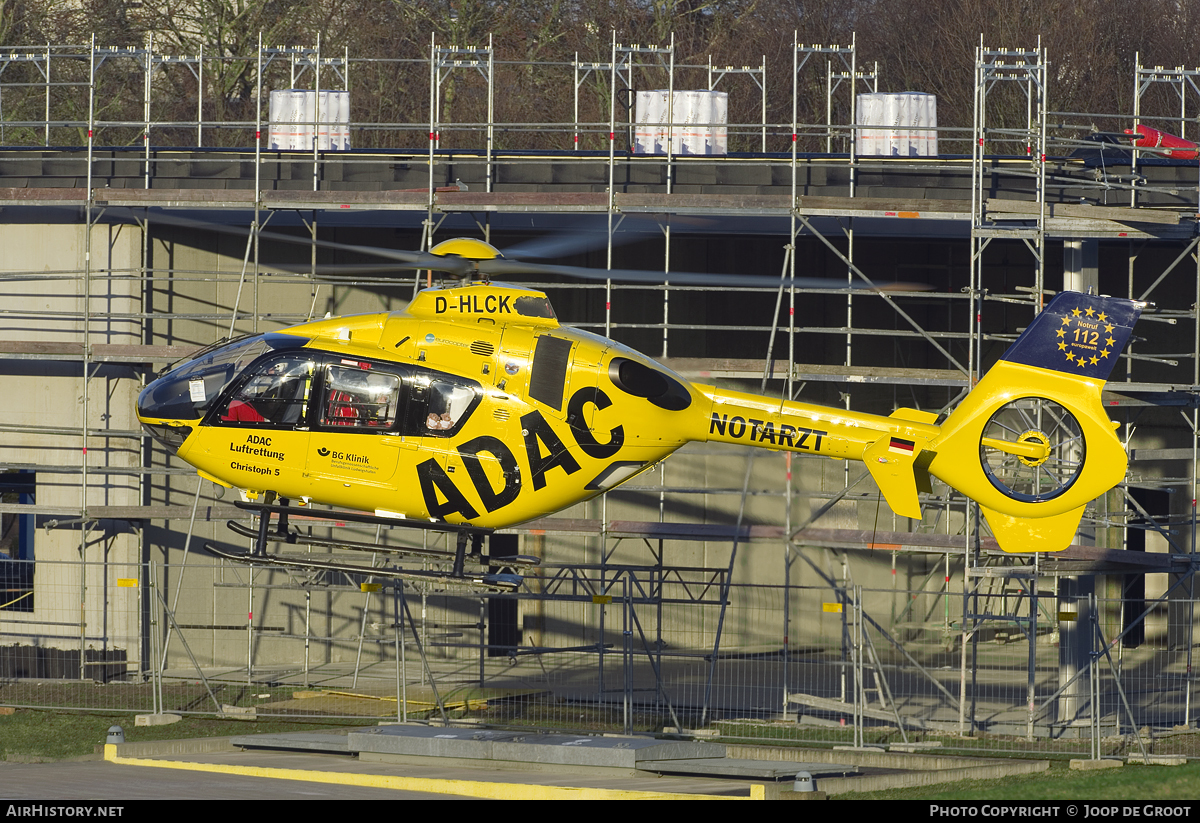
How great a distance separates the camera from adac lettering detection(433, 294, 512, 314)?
52.3 ft

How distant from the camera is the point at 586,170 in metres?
22.6

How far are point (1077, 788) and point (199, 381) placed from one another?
9431 millimetres

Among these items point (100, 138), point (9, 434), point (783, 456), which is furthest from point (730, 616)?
point (100, 138)

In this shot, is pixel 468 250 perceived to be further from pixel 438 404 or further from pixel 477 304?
pixel 438 404

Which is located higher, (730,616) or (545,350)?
(545,350)

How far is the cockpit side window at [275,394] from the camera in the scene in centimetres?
Result: 1580

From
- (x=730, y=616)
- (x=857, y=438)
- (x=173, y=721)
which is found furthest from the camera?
(x=730, y=616)

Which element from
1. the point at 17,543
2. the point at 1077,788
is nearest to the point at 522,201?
the point at 17,543

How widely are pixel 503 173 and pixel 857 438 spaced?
8.79 m

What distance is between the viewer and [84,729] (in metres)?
18.9

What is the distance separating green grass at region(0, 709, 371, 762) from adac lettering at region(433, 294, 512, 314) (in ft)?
20.1

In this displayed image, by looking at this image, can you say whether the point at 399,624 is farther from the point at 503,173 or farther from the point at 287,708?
the point at 503,173

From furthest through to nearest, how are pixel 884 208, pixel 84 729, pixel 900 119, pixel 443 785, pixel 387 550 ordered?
pixel 900 119
pixel 884 208
pixel 84 729
pixel 387 550
pixel 443 785

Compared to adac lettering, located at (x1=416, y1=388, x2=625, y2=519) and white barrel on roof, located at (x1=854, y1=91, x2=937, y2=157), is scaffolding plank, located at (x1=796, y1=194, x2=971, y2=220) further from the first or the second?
adac lettering, located at (x1=416, y1=388, x2=625, y2=519)
